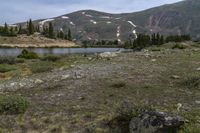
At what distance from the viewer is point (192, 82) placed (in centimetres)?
1625

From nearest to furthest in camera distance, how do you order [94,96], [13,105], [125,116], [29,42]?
[125,116], [13,105], [94,96], [29,42]

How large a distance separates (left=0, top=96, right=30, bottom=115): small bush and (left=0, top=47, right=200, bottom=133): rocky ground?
0.31 meters

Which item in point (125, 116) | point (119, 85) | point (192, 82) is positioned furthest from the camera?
point (119, 85)

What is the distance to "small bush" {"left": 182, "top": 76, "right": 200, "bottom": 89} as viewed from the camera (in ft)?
52.2

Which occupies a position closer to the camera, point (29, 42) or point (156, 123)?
point (156, 123)

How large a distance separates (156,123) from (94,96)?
17.3 feet

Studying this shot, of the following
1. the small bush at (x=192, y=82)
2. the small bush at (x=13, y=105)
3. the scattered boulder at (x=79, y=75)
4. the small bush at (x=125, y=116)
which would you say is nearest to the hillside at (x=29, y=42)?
the scattered boulder at (x=79, y=75)

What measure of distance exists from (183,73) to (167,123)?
9.71 m

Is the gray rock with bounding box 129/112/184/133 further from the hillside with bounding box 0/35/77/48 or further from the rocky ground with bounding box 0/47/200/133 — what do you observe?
the hillside with bounding box 0/35/77/48

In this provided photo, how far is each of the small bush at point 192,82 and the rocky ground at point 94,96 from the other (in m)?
0.05

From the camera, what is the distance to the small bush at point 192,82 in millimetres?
15914

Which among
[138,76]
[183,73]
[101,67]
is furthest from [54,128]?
[101,67]

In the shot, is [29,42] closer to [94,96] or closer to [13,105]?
[94,96]

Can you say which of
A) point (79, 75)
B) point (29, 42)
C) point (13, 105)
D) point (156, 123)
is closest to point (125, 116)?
point (156, 123)
